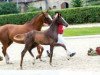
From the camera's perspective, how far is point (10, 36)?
15.9 metres

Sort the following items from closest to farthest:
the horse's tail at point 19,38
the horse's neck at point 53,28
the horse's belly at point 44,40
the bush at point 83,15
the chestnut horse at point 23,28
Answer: the horse's belly at point 44,40
the horse's neck at point 53,28
the horse's tail at point 19,38
the chestnut horse at point 23,28
the bush at point 83,15

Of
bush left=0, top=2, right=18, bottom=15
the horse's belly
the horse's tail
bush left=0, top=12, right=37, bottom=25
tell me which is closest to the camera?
the horse's belly

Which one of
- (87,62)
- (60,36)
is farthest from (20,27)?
(87,62)

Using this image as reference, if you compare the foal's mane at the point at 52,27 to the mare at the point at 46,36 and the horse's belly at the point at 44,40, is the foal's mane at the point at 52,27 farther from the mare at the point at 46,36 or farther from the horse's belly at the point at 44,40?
the horse's belly at the point at 44,40

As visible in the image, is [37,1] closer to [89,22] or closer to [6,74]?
[89,22]

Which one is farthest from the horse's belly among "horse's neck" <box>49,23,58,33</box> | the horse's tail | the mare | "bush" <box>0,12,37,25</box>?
"bush" <box>0,12,37,25</box>

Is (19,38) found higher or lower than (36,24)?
lower

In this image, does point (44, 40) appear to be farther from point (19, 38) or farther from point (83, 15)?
point (83, 15)

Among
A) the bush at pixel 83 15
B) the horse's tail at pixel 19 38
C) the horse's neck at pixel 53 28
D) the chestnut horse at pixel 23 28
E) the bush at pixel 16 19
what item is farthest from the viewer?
the bush at pixel 16 19

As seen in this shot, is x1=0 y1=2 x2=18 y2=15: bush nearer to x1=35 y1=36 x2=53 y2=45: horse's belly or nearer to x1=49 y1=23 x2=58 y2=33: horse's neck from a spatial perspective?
x1=49 y1=23 x2=58 y2=33: horse's neck

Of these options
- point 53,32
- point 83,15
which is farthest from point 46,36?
point 83,15

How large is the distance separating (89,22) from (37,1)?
22351 mm

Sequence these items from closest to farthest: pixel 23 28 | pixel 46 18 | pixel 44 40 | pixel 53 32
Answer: pixel 44 40, pixel 53 32, pixel 46 18, pixel 23 28

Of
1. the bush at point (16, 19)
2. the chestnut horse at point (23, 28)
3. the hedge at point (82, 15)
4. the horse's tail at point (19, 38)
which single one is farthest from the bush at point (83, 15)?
the horse's tail at point (19, 38)
